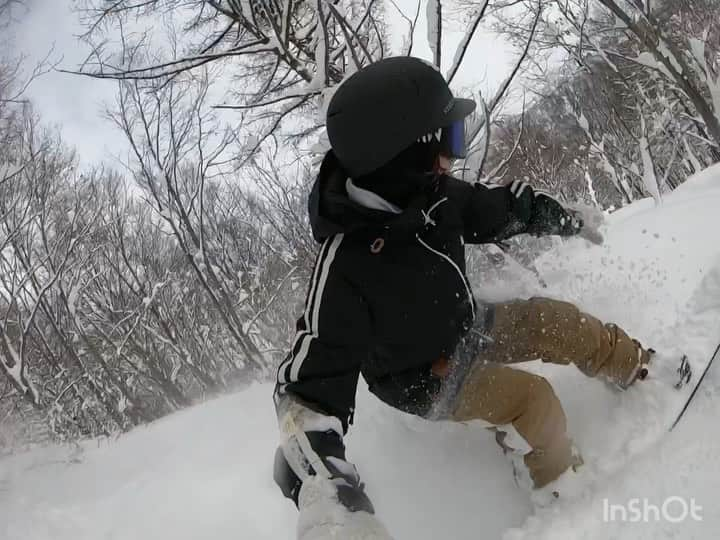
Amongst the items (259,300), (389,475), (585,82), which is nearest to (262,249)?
(259,300)

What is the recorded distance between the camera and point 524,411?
1616 mm

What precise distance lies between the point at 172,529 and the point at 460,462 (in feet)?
4.23

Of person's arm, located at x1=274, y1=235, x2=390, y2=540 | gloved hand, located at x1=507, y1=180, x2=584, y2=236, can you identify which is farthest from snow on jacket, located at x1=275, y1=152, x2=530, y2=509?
gloved hand, located at x1=507, y1=180, x2=584, y2=236

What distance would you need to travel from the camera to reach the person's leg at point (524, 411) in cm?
159

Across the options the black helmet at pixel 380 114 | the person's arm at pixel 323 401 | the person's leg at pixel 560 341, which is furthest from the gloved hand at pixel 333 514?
the black helmet at pixel 380 114

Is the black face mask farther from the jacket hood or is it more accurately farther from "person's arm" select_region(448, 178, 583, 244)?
"person's arm" select_region(448, 178, 583, 244)

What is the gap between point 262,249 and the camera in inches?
683

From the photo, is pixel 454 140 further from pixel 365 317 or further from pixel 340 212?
pixel 365 317

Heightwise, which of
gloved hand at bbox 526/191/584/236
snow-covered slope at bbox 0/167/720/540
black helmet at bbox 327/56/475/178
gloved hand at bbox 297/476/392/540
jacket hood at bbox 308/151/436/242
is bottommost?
snow-covered slope at bbox 0/167/720/540

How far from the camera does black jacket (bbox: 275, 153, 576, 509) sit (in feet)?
4.56

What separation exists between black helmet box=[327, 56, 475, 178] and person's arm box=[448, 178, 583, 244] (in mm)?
422

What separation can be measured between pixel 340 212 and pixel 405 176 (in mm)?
257

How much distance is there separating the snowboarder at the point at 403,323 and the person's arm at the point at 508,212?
56 mm

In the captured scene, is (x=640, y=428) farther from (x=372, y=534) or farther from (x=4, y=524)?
(x=4, y=524)
